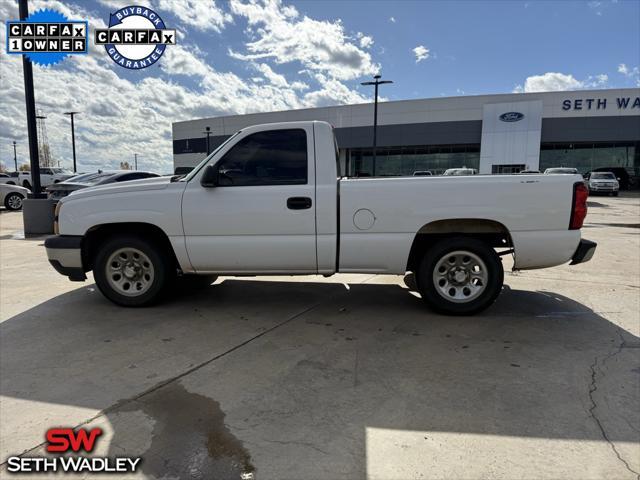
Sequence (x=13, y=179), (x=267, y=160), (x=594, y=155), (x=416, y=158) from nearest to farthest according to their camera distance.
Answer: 1. (x=267, y=160)
2. (x=13, y=179)
3. (x=594, y=155)
4. (x=416, y=158)

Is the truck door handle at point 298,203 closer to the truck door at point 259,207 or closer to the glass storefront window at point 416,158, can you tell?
the truck door at point 259,207

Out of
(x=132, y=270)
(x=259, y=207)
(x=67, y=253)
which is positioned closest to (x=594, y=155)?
(x=259, y=207)

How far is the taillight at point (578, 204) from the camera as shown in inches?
164

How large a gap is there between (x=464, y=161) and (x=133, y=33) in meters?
43.8

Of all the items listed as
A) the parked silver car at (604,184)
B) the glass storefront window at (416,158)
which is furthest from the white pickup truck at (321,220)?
the glass storefront window at (416,158)

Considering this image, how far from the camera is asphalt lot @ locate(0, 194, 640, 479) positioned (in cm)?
224

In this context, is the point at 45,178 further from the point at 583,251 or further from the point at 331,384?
the point at 583,251

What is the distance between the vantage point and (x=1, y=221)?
1378 cm

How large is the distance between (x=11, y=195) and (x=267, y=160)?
1724cm

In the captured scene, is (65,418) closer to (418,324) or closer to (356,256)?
(356,256)

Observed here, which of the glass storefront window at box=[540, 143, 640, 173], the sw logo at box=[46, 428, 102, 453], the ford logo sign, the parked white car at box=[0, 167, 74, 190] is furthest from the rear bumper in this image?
the parked white car at box=[0, 167, 74, 190]

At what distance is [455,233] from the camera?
176 inches

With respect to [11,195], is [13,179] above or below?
above

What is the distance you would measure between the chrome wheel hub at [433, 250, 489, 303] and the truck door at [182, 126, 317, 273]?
1426 mm
